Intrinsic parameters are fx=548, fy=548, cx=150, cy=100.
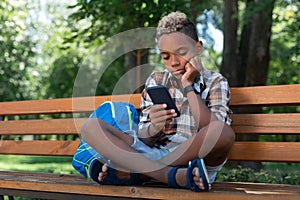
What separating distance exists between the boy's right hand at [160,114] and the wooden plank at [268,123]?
675 mm

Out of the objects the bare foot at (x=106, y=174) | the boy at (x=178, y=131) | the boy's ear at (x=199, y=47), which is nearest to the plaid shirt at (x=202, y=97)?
the boy at (x=178, y=131)

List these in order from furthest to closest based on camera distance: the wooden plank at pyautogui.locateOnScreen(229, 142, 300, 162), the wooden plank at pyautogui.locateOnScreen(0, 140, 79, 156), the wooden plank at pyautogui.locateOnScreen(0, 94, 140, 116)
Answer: the wooden plank at pyautogui.locateOnScreen(0, 140, 79, 156), the wooden plank at pyautogui.locateOnScreen(0, 94, 140, 116), the wooden plank at pyautogui.locateOnScreen(229, 142, 300, 162)

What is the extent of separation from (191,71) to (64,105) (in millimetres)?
1564

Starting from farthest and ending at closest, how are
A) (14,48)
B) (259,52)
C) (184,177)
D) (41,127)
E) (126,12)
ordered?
(14,48) < (259,52) < (126,12) < (41,127) < (184,177)

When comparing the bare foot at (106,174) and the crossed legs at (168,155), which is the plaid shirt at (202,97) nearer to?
the crossed legs at (168,155)

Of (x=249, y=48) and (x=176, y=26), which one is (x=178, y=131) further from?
(x=249, y=48)

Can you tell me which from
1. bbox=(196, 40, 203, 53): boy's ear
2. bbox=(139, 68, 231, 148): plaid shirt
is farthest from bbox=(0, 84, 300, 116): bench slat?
bbox=(196, 40, 203, 53): boy's ear

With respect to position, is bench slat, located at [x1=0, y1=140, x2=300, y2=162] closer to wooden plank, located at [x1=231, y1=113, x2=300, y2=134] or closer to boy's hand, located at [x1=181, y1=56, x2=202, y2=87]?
wooden plank, located at [x1=231, y1=113, x2=300, y2=134]

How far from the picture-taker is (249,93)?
3.31 m

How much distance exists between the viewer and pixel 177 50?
9.37 ft

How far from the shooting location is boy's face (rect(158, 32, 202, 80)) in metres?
2.84

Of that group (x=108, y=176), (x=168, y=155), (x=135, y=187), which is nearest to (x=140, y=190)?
(x=135, y=187)

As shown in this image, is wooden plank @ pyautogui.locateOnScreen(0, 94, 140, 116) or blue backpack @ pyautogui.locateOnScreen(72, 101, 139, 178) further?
wooden plank @ pyautogui.locateOnScreen(0, 94, 140, 116)

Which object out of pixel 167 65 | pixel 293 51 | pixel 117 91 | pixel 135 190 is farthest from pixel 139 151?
pixel 293 51
